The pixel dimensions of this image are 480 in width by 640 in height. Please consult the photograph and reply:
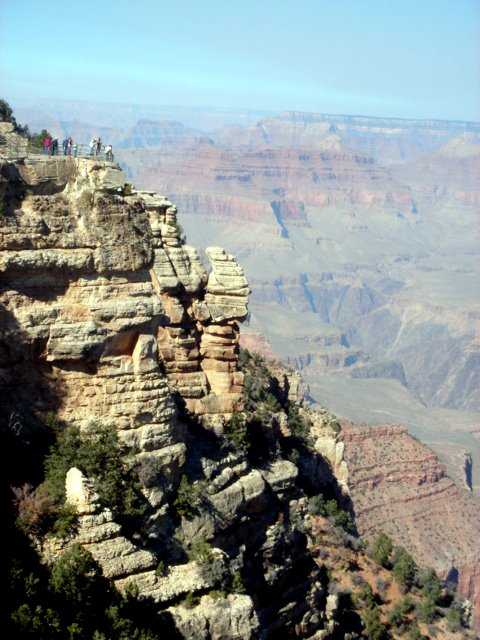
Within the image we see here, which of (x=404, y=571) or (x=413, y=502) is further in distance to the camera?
(x=413, y=502)

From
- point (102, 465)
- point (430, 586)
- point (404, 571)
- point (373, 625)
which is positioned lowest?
point (430, 586)

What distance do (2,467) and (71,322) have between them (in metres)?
3.44

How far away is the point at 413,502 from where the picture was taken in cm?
7531

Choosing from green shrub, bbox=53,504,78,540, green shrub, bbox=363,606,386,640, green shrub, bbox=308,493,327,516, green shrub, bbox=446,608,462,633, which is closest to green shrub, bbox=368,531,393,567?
green shrub, bbox=308,493,327,516

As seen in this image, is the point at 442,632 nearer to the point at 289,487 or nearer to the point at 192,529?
the point at 289,487

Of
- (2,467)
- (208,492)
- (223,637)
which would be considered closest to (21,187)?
(2,467)

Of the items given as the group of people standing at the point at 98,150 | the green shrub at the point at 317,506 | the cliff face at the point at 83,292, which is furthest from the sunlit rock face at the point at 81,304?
the green shrub at the point at 317,506

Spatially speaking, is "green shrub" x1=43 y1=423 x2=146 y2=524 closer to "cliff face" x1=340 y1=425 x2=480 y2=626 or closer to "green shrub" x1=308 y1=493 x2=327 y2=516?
"green shrub" x1=308 y1=493 x2=327 y2=516

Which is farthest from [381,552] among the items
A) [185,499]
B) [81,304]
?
[81,304]

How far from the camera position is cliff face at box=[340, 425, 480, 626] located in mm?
68938

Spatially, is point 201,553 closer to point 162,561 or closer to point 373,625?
point 162,561

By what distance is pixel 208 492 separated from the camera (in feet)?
73.6

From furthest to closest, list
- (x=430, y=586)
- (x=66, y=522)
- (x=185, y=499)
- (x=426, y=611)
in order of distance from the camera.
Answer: (x=430, y=586) → (x=426, y=611) → (x=185, y=499) → (x=66, y=522)

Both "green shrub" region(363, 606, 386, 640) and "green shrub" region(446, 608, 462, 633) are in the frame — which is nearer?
"green shrub" region(363, 606, 386, 640)
